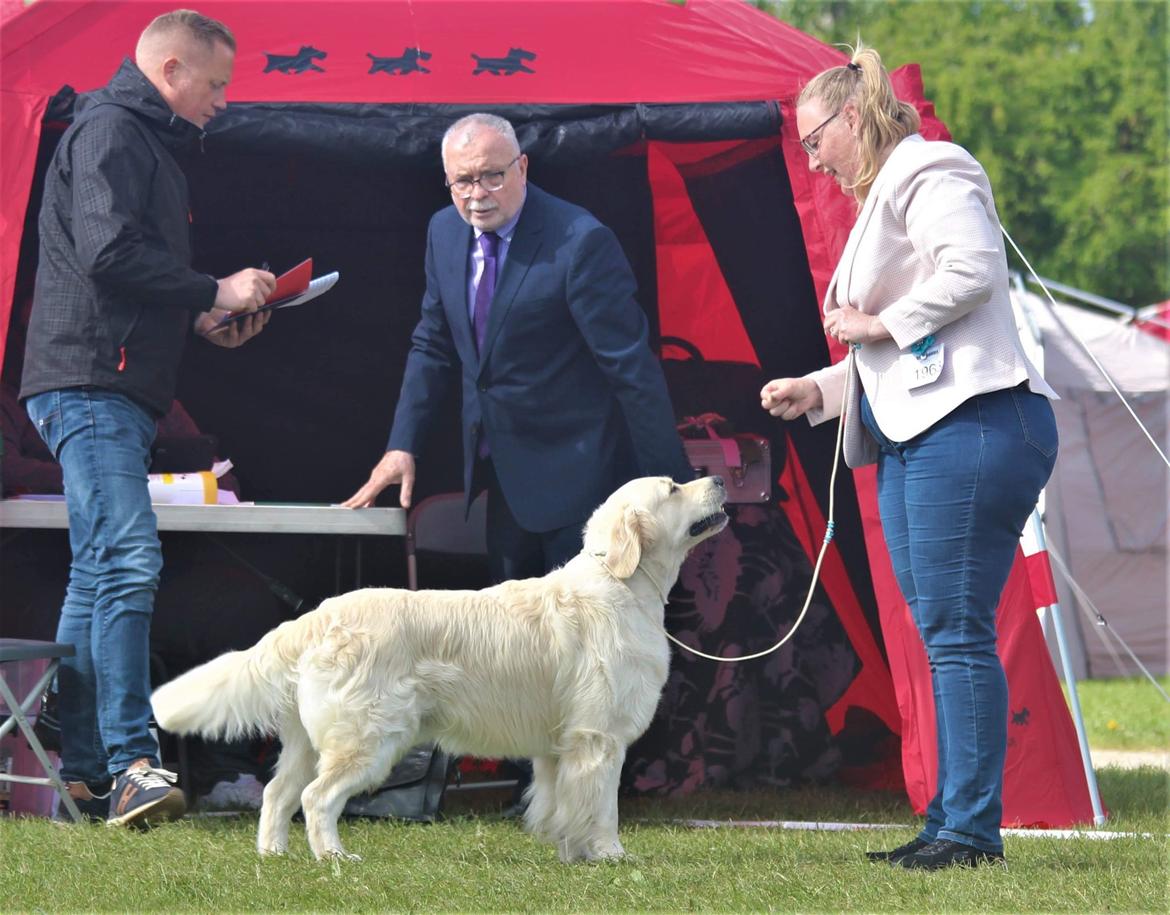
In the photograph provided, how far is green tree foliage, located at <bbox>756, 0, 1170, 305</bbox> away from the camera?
79.4 feet

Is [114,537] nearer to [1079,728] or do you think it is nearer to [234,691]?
[234,691]

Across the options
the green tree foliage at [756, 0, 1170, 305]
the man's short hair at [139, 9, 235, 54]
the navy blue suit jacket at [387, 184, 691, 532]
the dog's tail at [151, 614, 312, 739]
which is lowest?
the dog's tail at [151, 614, 312, 739]

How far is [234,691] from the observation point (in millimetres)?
4125

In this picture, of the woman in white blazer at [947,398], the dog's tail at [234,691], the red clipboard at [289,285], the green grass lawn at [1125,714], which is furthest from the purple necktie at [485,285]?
the green grass lawn at [1125,714]

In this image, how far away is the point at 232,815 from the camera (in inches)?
207

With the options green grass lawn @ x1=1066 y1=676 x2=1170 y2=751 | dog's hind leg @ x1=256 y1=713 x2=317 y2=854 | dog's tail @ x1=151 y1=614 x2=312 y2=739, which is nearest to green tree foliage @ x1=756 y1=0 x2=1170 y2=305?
green grass lawn @ x1=1066 y1=676 x2=1170 y2=751

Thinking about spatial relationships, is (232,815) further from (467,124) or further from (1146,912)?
(1146,912)

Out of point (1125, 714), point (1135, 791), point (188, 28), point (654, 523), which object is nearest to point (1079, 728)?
point (1135, 791)

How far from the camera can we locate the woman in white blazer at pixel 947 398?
12.1ft

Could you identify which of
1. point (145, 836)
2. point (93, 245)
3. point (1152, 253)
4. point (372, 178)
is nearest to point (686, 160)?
point (372, 178)

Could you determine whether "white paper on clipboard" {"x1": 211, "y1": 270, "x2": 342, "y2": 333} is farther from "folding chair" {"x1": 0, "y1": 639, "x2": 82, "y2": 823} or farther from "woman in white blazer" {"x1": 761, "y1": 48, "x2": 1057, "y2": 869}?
"woman in white blazer" {"x1": 761, "y1": 48, "x2": 1057, "y2": 869}

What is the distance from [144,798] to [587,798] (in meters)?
1.33

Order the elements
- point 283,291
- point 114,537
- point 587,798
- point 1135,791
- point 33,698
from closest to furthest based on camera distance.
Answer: point 587,798 < point 114,537 < point 33,698 < point 283,291 < point 1135,791

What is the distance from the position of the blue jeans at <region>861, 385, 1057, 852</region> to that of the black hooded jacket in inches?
89.7
